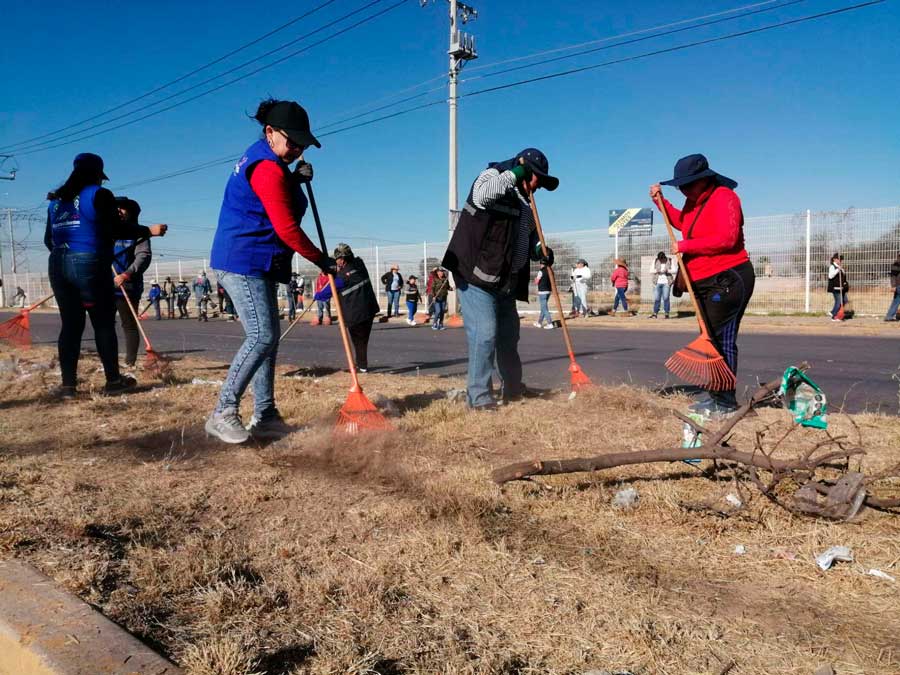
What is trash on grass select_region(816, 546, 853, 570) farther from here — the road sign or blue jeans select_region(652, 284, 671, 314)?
the road sign

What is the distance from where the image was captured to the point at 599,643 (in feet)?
6.17

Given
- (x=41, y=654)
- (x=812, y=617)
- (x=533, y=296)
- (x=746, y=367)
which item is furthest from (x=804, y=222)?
(x=41, y=654)

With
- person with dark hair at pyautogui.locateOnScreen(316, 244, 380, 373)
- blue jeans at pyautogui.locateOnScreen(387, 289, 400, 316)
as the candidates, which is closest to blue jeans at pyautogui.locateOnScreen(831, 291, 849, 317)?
person with dark hair at pyautogui.locateOnScreen(316, 244, 380, 373)

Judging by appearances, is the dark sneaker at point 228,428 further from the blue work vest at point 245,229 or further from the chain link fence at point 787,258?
the chain link fence at point 787,258

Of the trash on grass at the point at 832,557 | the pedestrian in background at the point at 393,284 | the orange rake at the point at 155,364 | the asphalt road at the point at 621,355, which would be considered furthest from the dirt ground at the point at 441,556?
the pedestrian in background at the point at 393,284

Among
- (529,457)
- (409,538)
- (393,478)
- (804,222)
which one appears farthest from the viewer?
(804,222)

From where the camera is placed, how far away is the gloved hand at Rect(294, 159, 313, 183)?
4.08 m

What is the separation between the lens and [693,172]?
4.45 m

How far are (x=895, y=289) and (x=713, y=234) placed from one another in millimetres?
12679

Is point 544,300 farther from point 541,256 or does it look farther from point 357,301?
point 541,256

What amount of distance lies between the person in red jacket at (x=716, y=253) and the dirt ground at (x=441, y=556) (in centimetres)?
66

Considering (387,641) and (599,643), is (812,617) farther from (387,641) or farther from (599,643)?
(387,641)

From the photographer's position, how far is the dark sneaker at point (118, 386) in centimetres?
578

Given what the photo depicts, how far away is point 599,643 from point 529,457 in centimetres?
189
